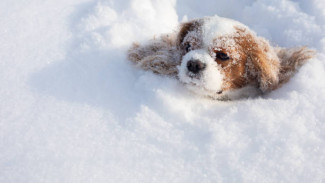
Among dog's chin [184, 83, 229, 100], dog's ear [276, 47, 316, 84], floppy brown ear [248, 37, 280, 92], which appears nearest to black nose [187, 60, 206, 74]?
dog's chin [184, 83, 229, 100]

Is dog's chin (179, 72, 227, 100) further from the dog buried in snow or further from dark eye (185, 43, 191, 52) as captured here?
dark eye (185, 43, 191, 52)

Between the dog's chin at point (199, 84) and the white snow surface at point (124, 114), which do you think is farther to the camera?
the dog's chin at point (199, 84)

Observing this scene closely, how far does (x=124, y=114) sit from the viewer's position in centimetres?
186

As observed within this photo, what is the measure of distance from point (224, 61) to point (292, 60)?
0.59 meters

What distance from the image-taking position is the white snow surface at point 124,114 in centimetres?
154

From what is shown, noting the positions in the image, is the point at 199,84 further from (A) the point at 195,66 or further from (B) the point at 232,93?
(B) the point at 232,93

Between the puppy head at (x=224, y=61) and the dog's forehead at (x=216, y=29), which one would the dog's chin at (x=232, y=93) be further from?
the dog's forehead at (x=216, y=29)

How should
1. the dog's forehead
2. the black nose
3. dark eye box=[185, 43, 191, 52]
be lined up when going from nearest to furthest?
the black nose → the dog's forehead → dark eye box=[185, 43, 191, 52]

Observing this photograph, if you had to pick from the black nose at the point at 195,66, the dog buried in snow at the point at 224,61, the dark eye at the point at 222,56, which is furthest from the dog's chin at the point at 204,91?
the dark eye at the point at 222,56

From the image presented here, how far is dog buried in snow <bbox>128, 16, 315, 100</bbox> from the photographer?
2027 millimetres

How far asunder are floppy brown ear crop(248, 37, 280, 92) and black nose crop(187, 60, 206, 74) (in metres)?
0.40

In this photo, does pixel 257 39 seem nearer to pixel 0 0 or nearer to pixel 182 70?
pixel 182 70

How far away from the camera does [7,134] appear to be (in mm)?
1669

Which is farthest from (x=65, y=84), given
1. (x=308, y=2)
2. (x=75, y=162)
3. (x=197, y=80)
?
(x=308, y=2)
